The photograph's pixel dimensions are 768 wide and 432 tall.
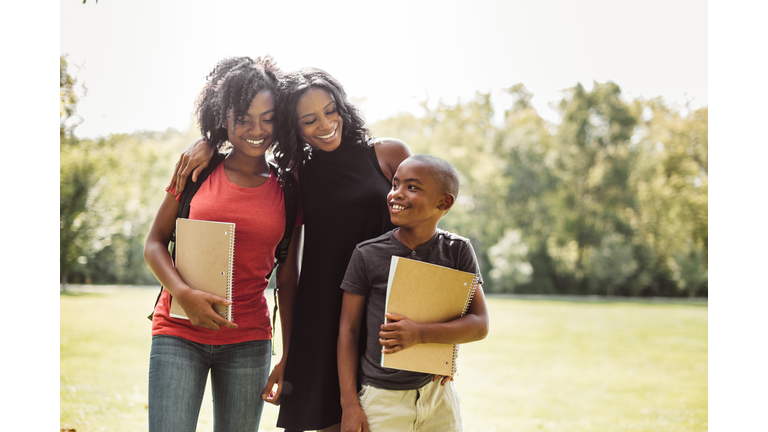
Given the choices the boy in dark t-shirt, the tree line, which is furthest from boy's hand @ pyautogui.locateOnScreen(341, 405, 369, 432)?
the tree line

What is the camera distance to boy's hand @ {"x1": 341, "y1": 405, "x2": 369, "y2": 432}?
5.18 feet

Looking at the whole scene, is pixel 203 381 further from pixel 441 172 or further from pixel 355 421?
pixel 441 172

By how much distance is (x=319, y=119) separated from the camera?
5.86 ft

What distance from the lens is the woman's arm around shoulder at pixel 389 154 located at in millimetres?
1866

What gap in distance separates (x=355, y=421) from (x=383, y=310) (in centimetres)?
34

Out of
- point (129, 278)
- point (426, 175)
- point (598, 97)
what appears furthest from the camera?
point (598, 97)

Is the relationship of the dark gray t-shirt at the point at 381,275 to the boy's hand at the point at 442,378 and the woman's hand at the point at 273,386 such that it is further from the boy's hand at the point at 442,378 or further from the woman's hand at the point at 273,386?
the woman's hand at the point at 273,386

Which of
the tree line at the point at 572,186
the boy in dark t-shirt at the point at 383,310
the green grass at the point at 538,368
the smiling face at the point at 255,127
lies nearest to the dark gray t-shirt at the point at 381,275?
the boy in dark t-shirt at the point at 383,310

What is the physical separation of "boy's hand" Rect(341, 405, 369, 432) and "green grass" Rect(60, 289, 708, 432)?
3.86m

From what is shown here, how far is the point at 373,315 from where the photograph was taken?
1635mm

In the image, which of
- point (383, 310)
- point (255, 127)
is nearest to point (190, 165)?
point (255, 127)

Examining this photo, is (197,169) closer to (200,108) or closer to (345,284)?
(200,108)
